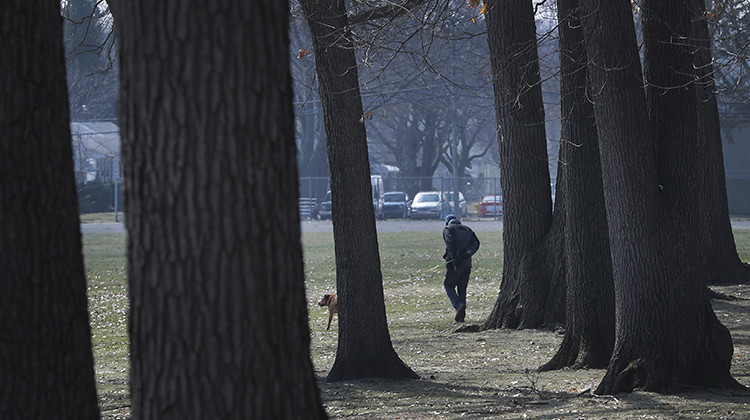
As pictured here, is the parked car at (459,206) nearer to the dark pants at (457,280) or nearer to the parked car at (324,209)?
the parked car at (324,209)

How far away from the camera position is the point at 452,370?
10688 millimetres

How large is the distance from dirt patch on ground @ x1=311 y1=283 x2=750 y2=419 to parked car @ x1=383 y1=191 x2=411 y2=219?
35.3 metres

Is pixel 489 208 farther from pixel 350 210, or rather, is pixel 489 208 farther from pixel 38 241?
pixel 38 241

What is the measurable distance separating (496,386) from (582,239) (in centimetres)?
193

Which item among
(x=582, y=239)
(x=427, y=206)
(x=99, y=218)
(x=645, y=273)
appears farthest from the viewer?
(x=99, y=218)

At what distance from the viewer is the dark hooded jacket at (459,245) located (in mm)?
15344

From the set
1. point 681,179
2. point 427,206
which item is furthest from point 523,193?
point 427,206

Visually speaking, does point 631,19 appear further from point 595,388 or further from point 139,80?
point 139,80

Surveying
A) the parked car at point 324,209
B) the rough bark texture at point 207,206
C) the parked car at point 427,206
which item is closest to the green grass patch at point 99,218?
the parked car at point 324,209

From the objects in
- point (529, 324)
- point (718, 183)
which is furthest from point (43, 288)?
point (718, 183)

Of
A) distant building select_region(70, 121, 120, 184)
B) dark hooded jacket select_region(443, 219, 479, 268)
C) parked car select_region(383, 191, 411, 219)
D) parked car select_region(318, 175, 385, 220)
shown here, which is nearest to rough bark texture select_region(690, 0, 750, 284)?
dark hooded jacket select_region(443, 219, 479, 268)

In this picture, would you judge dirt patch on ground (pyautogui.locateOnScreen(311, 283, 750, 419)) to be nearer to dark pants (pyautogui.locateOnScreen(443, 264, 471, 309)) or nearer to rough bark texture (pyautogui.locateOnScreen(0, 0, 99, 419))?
dark pants (pyautogui.locateOnScreen(443, 264, 471, 309))

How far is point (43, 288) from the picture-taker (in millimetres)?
4434

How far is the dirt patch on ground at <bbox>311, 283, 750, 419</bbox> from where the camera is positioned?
7.40 metres
